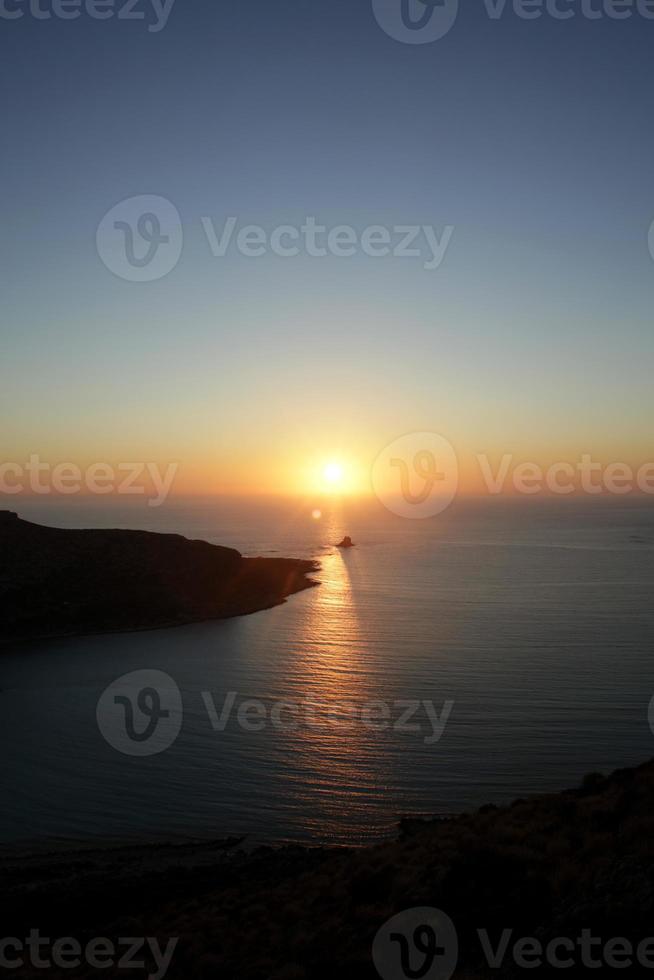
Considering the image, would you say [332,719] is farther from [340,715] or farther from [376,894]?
[376,894]

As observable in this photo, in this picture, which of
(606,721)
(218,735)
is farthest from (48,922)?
(606,721)

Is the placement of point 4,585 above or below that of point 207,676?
above

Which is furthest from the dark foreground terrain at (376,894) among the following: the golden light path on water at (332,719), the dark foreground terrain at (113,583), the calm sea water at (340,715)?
the dark foreground terrain at (113,583)

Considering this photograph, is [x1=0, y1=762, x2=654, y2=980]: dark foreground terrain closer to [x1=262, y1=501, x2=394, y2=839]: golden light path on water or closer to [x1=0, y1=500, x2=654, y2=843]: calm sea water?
[x1=0, y1=500, x2=654, y2=843]: calm sea water

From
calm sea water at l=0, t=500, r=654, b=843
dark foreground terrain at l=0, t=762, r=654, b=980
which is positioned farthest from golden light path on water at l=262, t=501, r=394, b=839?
dark foreground terrain at l=0, t=762, r=654, b=980

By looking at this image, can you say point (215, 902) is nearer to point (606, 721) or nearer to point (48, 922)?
point (48, 922)

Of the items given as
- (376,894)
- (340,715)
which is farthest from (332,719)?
(376,894)
